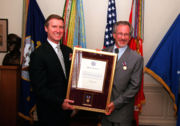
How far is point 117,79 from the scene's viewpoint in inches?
69.5

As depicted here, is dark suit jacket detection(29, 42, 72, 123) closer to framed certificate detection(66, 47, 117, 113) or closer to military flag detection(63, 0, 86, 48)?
framed certificate detection(66, 47, 117, 113)

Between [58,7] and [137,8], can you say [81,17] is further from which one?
[137,8]

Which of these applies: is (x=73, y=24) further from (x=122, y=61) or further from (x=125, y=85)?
(x=125, y=85)

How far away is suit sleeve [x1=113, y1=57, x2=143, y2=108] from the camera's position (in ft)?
5.58

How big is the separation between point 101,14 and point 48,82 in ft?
6.07

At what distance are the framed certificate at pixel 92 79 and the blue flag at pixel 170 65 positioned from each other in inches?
48.7

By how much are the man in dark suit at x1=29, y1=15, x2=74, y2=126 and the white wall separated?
1259 millimetres

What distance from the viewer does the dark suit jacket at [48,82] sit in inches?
64.4

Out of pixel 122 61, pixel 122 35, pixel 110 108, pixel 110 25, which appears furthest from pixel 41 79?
pixel 110 25

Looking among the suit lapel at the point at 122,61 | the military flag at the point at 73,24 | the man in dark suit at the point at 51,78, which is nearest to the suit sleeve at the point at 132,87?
the suit lapel at the point at 122,61

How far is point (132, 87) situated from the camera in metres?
1.77

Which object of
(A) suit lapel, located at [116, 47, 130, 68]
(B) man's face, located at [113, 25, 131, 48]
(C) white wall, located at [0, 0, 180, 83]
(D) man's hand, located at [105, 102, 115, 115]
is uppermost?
(C) white wall, located at [0, 0, 180, 83]

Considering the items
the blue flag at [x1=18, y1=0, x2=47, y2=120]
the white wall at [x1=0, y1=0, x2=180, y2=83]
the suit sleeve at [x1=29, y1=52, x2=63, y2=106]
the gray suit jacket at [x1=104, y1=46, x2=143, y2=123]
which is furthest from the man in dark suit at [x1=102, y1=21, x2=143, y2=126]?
the blue flag at [x1=18, y1=0, x2=47, y2=120]

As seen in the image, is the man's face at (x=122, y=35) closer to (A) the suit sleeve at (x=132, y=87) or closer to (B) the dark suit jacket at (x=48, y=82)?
(A) the suit sleeve at (x=132, y=87)
